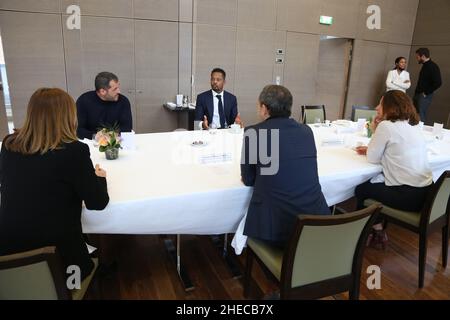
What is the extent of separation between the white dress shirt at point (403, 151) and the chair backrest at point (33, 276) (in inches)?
84.5

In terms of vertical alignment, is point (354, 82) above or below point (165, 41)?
below

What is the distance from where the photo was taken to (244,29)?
587 centimetres

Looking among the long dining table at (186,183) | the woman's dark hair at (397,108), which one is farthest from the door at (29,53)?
the woman's dark hair at (397,108)

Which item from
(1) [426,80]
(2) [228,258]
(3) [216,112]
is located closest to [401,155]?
(2) [228,258]

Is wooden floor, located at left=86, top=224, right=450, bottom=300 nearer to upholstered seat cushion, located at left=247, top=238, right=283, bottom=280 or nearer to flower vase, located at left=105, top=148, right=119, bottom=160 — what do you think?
upholstered seat cushion, located at left=247, top=238, right=283, bottom=280

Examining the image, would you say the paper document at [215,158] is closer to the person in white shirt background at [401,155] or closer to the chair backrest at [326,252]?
the chair backrest at [326,252]

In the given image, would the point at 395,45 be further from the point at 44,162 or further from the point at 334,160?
the point at 44,162

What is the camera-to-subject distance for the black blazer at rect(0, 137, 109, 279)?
4.40 ft

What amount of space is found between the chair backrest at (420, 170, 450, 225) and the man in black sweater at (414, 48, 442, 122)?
5190 millimetres

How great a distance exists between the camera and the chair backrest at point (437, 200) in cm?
209

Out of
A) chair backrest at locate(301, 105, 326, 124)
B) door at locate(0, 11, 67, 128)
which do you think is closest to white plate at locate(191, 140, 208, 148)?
chair backrest at locate(301, 105, 326, 124)
